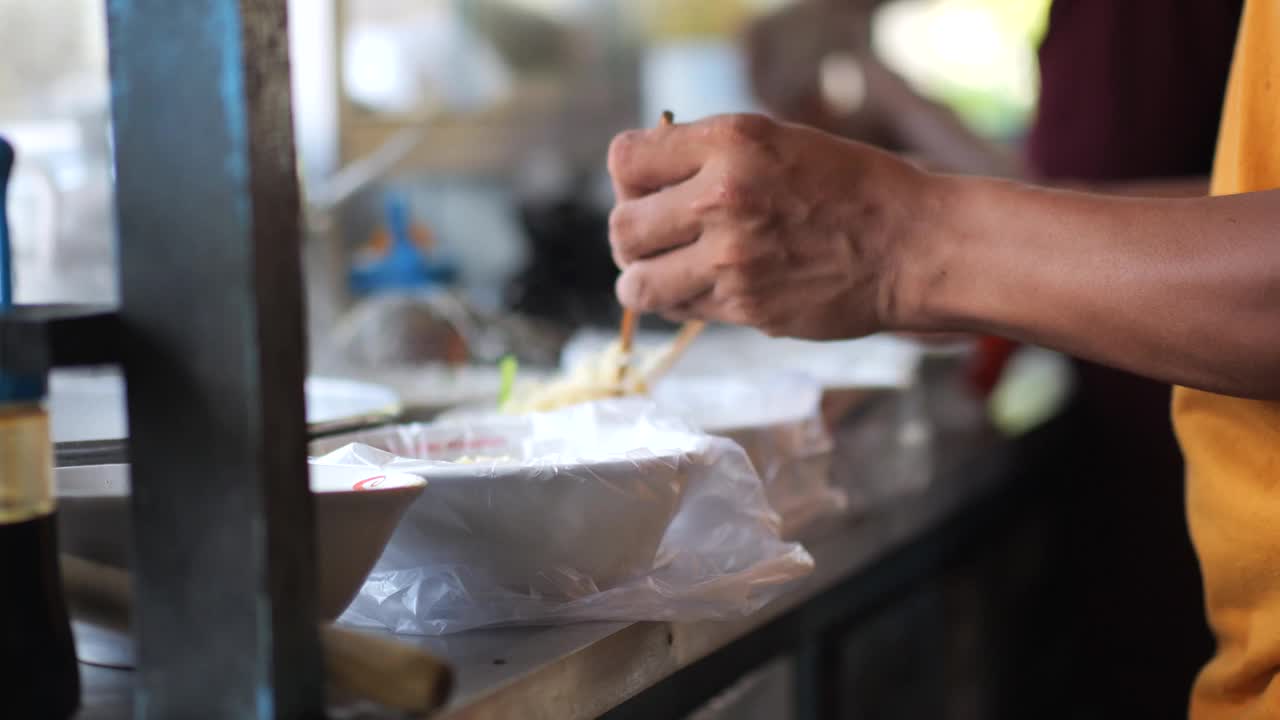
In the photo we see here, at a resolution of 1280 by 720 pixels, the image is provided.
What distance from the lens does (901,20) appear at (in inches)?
212

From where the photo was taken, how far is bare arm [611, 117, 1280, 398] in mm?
721

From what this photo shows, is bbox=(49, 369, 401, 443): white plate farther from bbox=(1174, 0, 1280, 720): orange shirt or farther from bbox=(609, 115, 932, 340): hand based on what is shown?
bbox=(1174, 0, 1280, 720): orange shirt

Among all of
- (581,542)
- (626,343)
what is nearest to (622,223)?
(626,343)

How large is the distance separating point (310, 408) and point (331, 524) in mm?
532

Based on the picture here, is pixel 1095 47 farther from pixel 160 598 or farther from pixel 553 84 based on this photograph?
pixel 160 598

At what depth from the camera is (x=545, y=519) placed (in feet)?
2.17

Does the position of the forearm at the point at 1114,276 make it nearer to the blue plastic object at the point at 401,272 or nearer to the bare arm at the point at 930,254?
the bare arm at the point at 930,254

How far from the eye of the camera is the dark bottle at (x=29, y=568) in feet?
1.62

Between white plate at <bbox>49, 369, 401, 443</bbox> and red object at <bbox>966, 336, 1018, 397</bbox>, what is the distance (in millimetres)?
1154

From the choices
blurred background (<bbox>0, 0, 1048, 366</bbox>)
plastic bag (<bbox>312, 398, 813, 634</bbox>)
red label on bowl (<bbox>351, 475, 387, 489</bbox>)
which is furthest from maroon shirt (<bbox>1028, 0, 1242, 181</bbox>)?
red label on bowl (<bbox>351, 475, 387, 489</bbox>)

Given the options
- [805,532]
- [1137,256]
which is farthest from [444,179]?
[1137,256]

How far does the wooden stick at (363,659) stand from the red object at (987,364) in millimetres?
1533

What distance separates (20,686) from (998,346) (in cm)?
162

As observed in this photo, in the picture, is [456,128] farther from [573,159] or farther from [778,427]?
[778,427]
